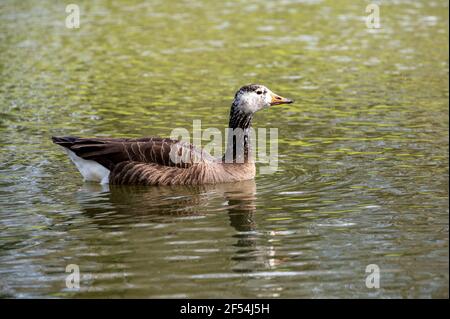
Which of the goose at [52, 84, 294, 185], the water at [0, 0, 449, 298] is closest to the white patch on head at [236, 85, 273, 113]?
the goose at [52, 84, 294, 185]

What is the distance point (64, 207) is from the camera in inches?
535

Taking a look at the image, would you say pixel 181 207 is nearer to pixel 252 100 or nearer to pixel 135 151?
pixel 135 151

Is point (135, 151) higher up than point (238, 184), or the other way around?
point (135, 151)

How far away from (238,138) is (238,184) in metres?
0.98

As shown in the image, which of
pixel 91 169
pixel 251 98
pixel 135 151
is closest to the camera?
pixel 135 151

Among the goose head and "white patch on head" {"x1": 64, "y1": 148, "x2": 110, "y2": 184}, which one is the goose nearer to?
"white patch on head" {"x1": 64, "y1": 148, "x2": 110, "y2": 184}

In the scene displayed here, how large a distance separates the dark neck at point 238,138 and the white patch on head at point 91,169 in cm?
218

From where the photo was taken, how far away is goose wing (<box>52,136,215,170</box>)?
49.0 feet

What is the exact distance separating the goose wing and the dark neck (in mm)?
714

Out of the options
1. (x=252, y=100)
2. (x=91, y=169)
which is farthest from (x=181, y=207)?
(x=252, y=100)

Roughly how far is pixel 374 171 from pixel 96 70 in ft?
41.6

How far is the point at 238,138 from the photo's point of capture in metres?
15.7

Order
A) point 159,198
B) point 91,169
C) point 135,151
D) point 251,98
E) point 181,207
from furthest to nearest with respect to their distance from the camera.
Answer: point 251,98 → point 91,169 → point 135,151 → point 159,198 → point 181,207

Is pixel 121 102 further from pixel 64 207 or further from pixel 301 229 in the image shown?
pixel 301 229
